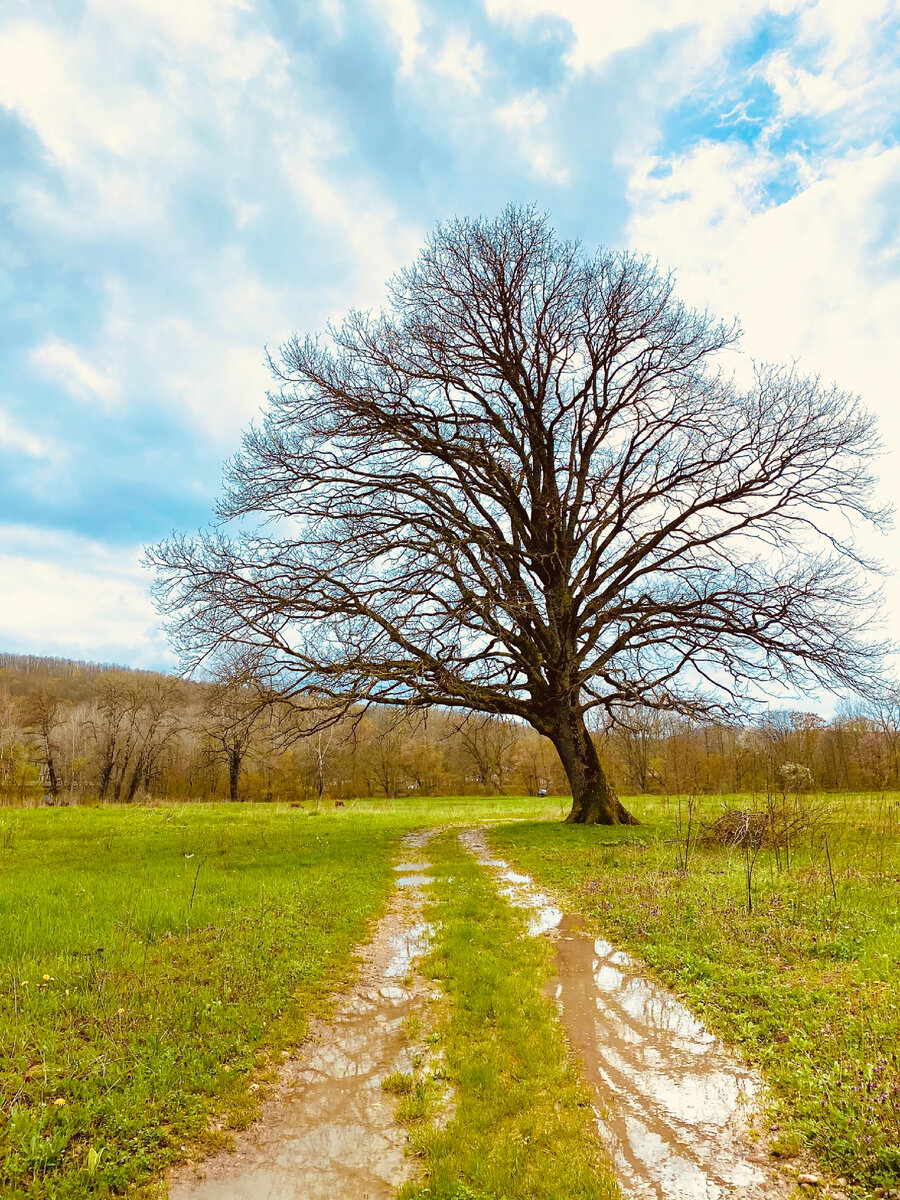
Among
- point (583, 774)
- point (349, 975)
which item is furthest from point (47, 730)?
point (349, 975)

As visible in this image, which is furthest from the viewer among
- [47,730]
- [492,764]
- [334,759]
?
[492,764]

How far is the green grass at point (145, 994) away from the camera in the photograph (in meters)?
3.34

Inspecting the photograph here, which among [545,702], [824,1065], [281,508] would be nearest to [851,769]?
[545,702]

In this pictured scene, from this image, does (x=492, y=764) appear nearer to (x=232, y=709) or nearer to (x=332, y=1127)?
(x=232, y=709)

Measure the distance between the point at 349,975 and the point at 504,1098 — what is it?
2798 mm

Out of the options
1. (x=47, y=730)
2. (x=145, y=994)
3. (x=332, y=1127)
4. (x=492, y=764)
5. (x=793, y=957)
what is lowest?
(x=492, y=764)

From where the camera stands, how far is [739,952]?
19.8ft

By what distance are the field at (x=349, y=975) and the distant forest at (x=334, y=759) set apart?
14.5 metres

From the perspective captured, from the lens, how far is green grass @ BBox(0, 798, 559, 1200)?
11.0 ft

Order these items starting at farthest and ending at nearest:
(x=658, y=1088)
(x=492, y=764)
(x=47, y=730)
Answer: (x=492, y=764) → (x=47, y=730) → (x=658, y=1088)

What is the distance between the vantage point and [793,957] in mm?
5828

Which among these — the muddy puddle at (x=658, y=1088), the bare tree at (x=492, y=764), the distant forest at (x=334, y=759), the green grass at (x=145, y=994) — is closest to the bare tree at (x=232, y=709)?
the green grass at (x=145, y=994)

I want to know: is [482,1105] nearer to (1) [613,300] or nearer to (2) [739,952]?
(2) [739,952]

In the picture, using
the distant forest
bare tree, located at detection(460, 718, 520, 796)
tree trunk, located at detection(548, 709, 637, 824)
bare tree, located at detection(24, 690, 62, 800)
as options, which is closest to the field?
tree trunk, located at detection(548, 709, 637, 824)
